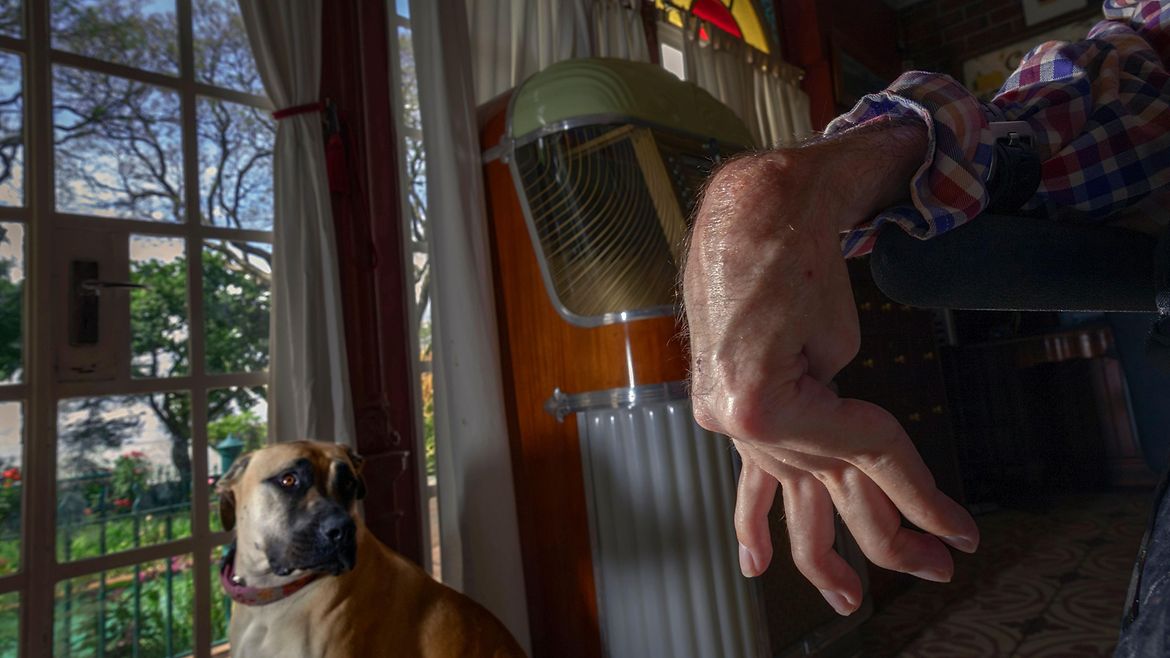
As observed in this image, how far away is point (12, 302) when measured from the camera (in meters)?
1.27

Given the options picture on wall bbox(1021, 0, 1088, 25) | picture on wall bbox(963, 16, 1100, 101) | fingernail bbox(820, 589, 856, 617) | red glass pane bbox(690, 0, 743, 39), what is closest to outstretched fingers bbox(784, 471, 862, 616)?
fingernail bbox(820, 589, 856, 617)

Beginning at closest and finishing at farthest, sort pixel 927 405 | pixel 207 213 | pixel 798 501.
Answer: pixel 798 501 → pixel 207 213 → pixel 927 405

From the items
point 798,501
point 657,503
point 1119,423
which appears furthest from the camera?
point 1119,423

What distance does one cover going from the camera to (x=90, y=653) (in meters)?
1.30

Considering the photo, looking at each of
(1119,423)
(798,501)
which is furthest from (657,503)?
(1119,423)

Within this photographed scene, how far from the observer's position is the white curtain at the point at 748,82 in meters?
2.73

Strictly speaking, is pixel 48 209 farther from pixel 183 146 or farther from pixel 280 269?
pixel 280 269

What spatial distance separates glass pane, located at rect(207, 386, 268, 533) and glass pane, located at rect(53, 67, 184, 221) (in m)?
0.42

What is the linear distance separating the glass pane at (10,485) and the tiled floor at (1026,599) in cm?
193

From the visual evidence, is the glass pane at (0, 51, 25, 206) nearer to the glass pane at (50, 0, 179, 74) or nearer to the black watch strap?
the glass pane at (50, 0, 179, 74)

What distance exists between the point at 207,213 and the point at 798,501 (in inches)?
62.1

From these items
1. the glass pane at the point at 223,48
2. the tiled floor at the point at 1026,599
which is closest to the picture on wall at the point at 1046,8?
the tiled floor at the point at 1026,599

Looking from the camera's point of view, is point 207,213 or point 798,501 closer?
point 798,501

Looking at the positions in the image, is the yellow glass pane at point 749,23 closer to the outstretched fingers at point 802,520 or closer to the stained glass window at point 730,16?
the stained glass window at point 730,16
